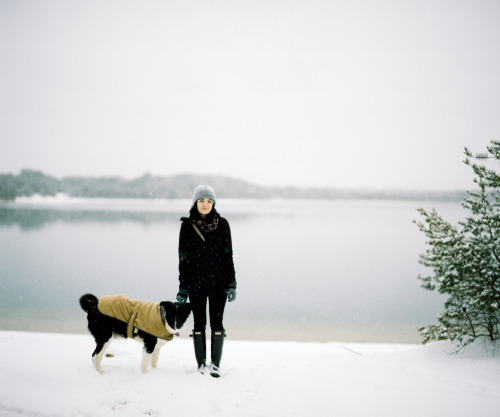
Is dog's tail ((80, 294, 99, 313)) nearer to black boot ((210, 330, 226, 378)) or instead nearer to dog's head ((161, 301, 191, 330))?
dog's head ((161, 301, 191, 330))

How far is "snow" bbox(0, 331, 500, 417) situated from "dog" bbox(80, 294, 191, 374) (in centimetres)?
34

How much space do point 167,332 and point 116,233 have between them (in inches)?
1463

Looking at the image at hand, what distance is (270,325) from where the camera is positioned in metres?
10.8

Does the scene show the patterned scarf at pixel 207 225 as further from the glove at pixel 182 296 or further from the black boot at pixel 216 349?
the black boot at pixel 216 349

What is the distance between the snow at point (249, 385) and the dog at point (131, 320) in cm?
34

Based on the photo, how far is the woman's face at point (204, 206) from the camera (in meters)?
3.74

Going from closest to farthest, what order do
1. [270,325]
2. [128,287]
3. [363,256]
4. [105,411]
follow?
[105,411] < [270,325] < [128,287] < [363,256]

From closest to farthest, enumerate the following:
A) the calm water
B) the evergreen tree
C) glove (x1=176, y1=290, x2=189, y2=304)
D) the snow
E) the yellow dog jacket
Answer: the snow < the yellow dog jacket < glove (x1=176, y1=290, x2=189, y2=304) < the evergreen tree < the calm water

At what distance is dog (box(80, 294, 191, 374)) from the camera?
3.57 meters

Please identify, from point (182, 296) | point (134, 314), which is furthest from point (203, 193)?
point (134, 314)

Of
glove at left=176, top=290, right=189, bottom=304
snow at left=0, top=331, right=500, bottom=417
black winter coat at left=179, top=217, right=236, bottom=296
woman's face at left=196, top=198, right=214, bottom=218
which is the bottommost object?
snow at left=0, top=331, right=500, bottom=417

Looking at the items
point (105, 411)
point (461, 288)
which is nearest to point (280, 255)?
point (461, 288)

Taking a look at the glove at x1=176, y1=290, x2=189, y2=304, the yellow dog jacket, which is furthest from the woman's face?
the yellow dog jacket

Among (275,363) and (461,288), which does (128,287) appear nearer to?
(275,363)
